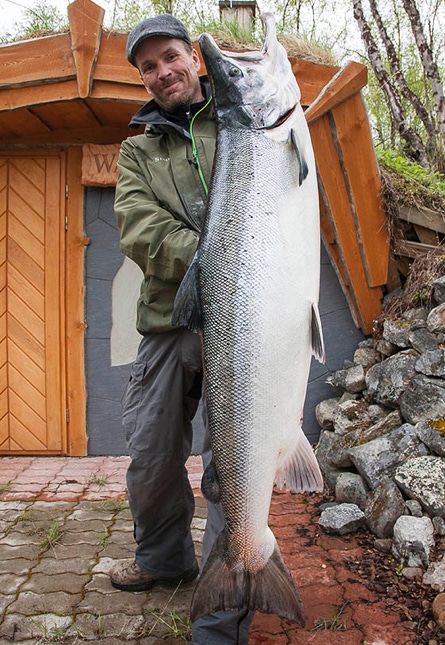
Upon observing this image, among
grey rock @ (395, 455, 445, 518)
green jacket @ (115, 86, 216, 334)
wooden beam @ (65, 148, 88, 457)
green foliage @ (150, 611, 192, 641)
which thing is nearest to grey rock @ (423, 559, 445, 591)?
grey rock @ (395, 455, 445, 518)

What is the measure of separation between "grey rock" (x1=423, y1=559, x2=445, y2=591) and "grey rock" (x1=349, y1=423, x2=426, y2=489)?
804 millimetres

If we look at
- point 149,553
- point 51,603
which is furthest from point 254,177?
point 51,603

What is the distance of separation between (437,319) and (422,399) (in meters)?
0.69

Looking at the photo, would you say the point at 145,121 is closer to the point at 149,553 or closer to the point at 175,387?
the point at 175,387

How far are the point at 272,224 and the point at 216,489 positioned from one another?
100cm

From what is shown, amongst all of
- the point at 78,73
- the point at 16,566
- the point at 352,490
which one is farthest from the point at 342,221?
the point at 16,566

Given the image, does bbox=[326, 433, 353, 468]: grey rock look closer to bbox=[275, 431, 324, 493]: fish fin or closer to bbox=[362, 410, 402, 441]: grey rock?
bbox=[362, 410, 402, 441]: grey rock

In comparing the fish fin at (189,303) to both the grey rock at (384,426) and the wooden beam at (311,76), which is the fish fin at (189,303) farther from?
the wooden beam at (311,76)

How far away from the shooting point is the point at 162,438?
2.83m

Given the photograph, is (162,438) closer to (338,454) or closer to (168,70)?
(168,70)

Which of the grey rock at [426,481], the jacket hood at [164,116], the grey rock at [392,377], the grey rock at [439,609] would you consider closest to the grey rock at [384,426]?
the grey rock at [392,377]

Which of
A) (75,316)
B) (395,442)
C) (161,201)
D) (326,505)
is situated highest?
(161,201)

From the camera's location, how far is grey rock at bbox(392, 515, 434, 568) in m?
3.22

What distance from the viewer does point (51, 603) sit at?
3.05m
